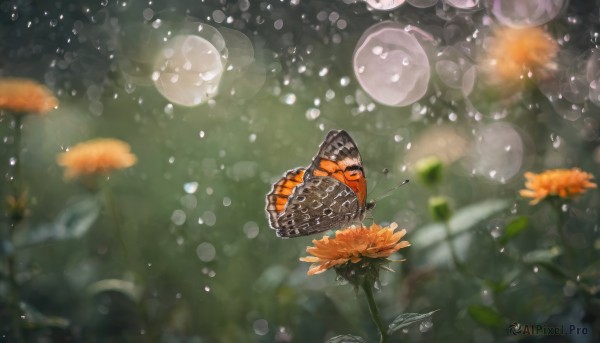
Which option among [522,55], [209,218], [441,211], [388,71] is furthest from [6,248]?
[388,71]

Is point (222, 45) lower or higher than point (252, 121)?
higher

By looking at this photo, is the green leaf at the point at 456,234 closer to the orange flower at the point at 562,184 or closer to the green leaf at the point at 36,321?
the orange flower at the point at 562,184

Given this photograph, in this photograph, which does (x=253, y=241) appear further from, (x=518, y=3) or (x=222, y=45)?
(x=518, y=3)

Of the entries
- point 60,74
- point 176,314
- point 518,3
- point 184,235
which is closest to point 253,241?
point 184,235

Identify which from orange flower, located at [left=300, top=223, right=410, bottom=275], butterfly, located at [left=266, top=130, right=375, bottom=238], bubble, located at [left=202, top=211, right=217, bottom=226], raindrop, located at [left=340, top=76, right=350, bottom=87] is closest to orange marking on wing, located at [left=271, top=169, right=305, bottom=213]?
butterfly, located at [left=266, top=130, right=375, bottom=238]

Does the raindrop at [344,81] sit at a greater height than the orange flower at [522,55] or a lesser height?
lesser

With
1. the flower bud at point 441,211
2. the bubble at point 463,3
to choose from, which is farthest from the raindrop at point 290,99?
the flower bud at point 441,211
